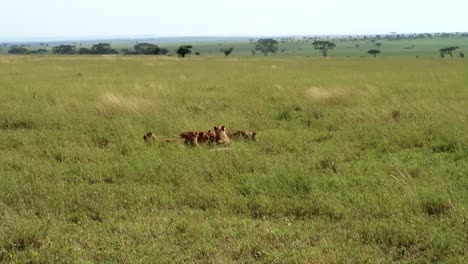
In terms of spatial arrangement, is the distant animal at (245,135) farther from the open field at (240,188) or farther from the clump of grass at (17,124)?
the clump of grass at (17,124)

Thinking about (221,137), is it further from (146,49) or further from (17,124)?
(146,49)

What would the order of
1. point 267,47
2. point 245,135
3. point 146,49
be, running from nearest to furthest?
point 245,135 < point 146,49 < point 267,47

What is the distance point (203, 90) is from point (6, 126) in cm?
818

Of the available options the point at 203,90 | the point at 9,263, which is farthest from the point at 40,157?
the point at 203,90

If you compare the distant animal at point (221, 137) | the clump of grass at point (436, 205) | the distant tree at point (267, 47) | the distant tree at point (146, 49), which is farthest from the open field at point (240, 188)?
the distant tree at point (267, 47)

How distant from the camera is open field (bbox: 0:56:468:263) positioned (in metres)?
4.42

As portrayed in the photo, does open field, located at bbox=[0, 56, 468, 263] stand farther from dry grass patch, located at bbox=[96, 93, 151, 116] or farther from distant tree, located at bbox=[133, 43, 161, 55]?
distant tree, located at bbox=[133, 43, 161, 55]

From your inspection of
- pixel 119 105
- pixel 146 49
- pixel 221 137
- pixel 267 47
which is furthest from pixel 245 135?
pixel 267 47

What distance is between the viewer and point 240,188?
611 cm

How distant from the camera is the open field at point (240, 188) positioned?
4422 millimetres

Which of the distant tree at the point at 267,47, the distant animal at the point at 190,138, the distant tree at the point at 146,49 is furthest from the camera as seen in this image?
the distant tree at the point at 267,47

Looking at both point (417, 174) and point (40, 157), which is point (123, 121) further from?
point (417, 174)

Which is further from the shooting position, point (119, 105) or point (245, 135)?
point (119, 105)

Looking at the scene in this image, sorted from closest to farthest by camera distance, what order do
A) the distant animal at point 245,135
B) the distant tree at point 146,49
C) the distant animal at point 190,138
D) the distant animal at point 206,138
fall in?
1. the distant animal at point 190,138
2. the distant animal at point 206,138
3. the distant animal at point 245,135
4. the distant tree at point 146,49
